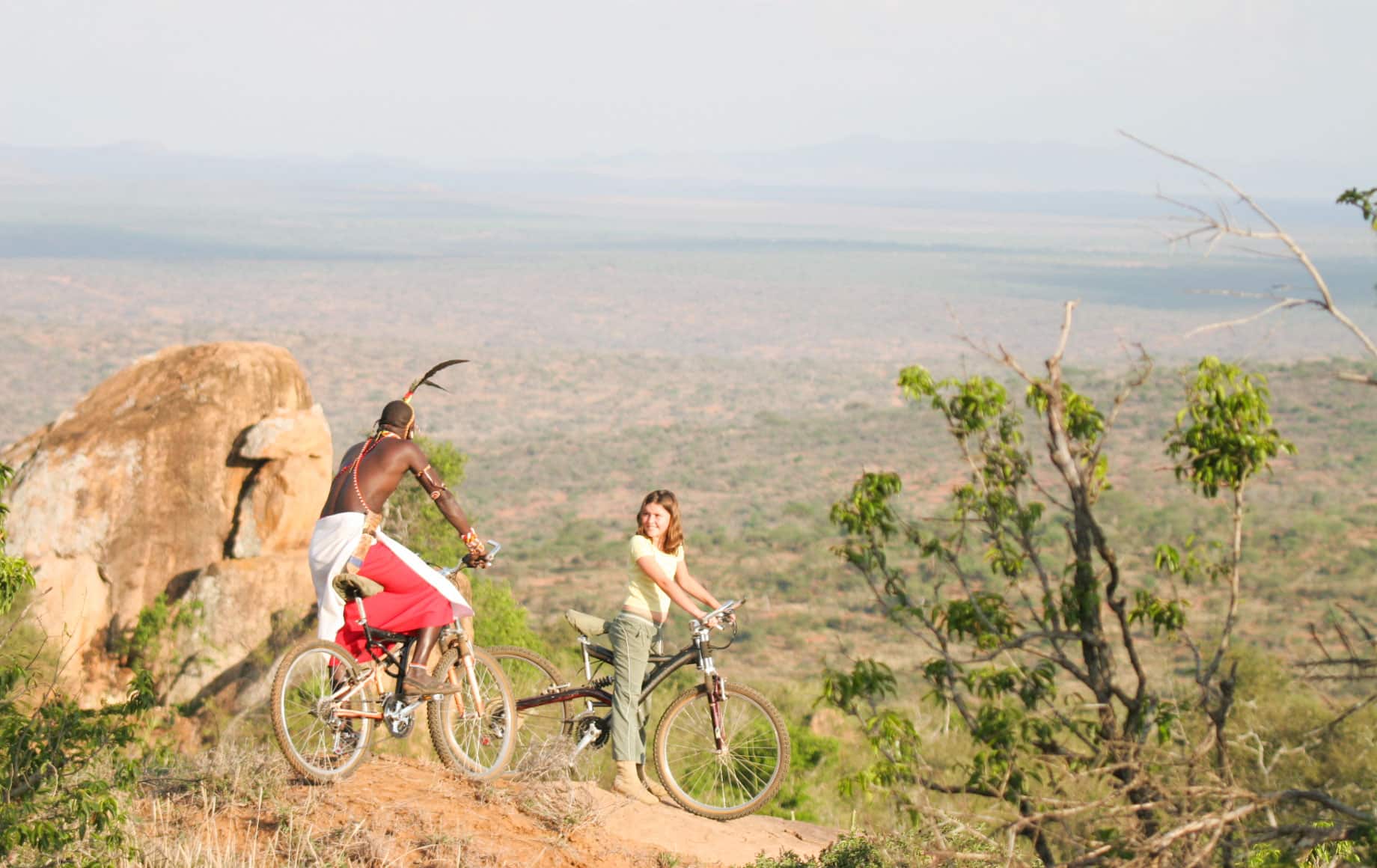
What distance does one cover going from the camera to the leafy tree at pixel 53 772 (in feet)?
18.2

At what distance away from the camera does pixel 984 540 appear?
10.5m

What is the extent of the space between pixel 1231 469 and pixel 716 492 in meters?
49.7

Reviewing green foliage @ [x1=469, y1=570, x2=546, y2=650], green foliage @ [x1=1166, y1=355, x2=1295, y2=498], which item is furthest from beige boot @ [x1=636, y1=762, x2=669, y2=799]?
green foliage @ [x1=469, y1=570, x2=546, y2=650]

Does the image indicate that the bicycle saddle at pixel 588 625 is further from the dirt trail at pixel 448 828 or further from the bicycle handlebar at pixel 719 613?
the dirt trail at pixel 448 828

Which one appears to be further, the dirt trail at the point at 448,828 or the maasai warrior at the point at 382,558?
the maasai warrior at the point at 382,558

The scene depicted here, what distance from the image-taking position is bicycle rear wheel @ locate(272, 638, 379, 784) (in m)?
6.25

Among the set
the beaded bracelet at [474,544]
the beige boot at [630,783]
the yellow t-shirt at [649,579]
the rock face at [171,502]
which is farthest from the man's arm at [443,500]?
the rock face at [171,502]

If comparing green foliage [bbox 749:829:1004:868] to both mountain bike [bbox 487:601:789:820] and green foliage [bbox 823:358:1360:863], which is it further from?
green foliage [bbox 823:358:1360:863]

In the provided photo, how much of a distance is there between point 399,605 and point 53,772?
5.89ft

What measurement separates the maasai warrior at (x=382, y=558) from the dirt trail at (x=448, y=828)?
0.57m

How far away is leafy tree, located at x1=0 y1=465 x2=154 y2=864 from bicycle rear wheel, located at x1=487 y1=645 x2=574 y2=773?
1.87 meters

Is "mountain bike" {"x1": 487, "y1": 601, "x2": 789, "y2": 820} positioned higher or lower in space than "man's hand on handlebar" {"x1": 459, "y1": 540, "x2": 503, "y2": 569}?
lower

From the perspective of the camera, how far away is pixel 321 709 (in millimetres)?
Result: 6297

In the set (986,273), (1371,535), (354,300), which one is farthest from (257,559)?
(986,273)
